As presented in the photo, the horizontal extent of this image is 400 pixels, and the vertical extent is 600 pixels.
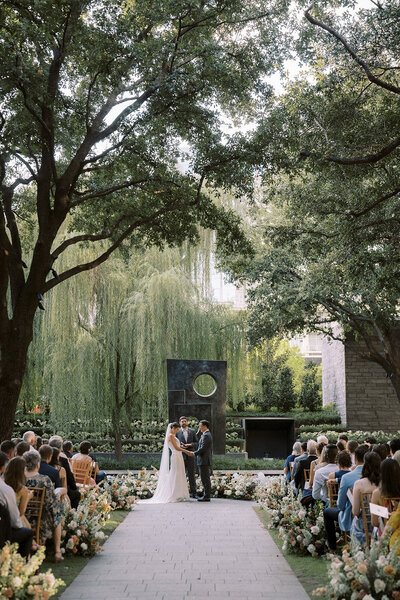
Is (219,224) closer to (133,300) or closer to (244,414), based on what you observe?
(133,300)

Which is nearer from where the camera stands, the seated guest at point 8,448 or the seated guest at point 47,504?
the seated guest at point 47,504

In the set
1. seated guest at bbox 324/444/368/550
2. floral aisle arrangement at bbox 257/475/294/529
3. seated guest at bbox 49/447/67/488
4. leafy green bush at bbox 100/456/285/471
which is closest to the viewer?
seated guest at bbox 324/444/368/550

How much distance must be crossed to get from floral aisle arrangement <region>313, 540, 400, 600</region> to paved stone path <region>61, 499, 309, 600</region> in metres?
0.99

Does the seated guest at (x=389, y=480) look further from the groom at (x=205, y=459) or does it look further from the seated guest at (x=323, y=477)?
the groom at (x=205, y=459)

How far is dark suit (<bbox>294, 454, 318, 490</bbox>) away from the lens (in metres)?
9.53

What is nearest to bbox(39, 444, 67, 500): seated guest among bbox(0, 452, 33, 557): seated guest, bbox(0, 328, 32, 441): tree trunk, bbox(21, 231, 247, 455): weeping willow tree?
bbox(0, 452, 33, 557): seated guest

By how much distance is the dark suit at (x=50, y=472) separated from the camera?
7766 mm

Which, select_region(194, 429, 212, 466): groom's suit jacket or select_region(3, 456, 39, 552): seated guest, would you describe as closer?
select_region(3, 456, 39, 552): seated guest

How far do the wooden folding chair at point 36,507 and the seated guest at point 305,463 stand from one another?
Answer: 390 cm

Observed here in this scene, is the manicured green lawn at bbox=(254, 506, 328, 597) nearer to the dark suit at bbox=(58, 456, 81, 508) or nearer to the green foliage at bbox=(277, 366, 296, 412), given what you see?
the dark suit at bbox=(58, 456, 81, 508)

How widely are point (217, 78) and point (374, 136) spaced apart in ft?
Result: 8.92

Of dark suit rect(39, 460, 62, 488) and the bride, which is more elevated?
dark suit rect(39, 460, 62, 488)

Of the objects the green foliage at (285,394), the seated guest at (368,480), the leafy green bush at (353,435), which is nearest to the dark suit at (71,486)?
the seated guest at (368,480)

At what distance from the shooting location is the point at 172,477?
1387 cm
